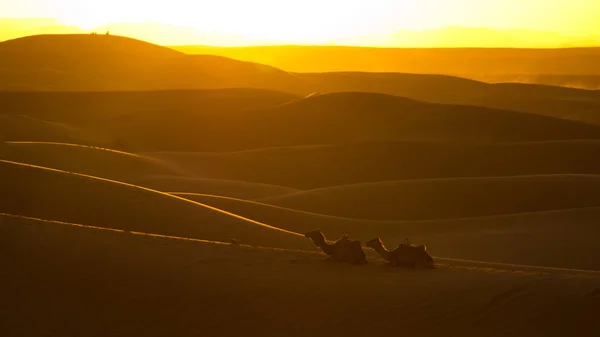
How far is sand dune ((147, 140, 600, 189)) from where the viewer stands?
1448 inches

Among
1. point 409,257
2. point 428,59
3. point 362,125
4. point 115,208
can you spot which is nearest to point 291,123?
point 362,125

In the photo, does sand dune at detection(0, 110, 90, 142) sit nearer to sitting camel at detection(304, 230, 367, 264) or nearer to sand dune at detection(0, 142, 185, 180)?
sand dune at detection(0, 142, 185, 180)

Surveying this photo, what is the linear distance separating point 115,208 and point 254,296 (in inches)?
286

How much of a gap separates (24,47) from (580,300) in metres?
86.9

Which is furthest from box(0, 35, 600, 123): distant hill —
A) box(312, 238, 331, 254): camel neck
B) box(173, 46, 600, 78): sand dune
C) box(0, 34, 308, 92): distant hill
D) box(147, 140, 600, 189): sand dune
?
box(312, 238, 331, 254): camel neck

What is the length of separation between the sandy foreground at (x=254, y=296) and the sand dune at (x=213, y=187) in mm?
16401

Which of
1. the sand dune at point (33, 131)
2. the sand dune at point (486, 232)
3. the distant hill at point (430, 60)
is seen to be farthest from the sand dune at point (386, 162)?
the distant hill at point (430, 60)

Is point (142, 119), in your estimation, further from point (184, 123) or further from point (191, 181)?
point (191, 181)

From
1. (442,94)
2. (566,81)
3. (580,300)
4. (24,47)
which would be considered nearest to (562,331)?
(580,300)

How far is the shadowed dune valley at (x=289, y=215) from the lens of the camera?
29.2 feet

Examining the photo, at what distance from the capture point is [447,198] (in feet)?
89.4

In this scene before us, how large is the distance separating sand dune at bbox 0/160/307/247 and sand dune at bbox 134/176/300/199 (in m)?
9.83

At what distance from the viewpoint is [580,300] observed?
339 inches

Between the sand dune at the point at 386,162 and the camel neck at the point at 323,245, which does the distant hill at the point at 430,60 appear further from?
the camel neck at the point at 323,245
